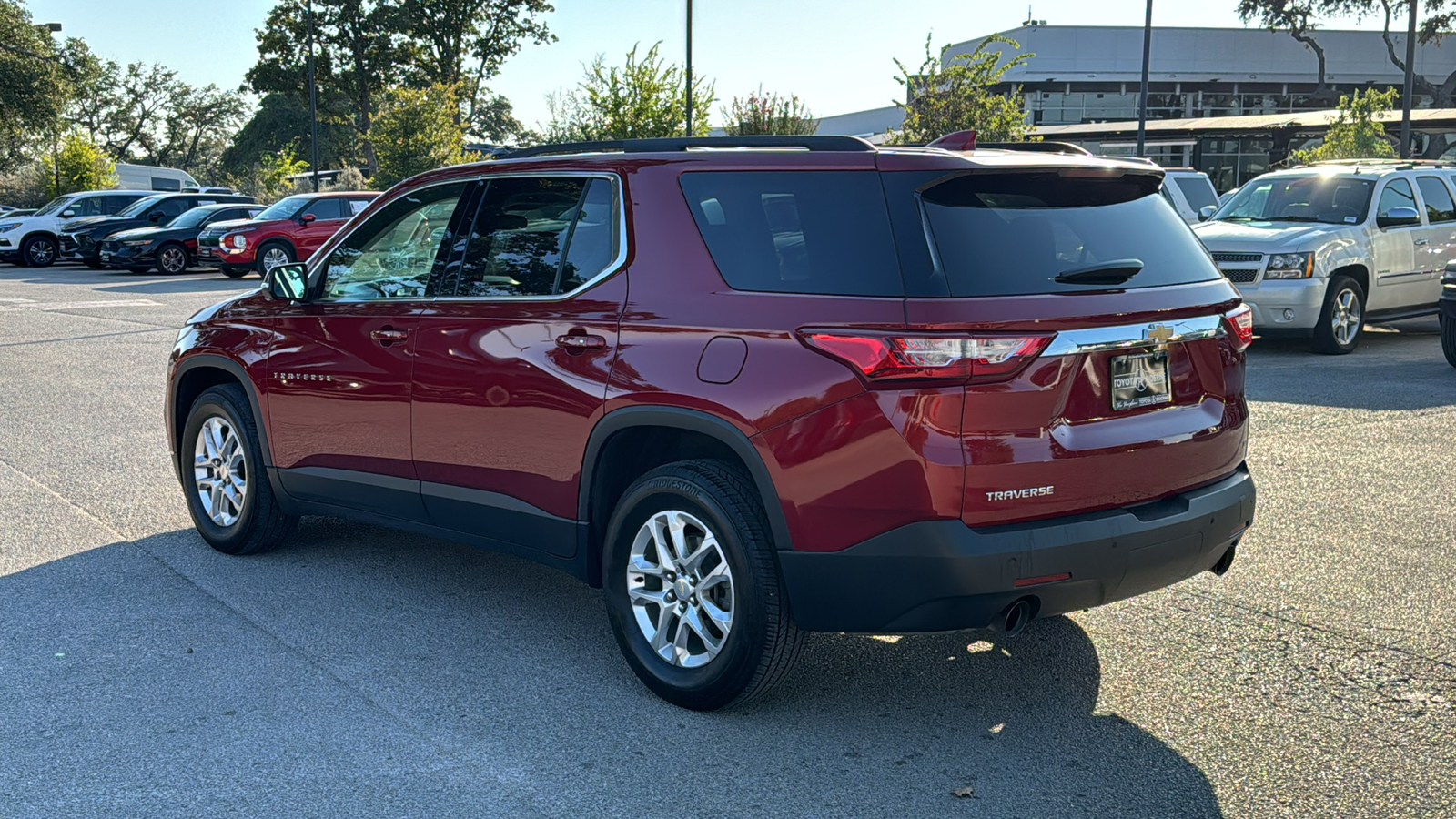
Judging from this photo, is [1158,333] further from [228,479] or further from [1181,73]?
[1181,73]

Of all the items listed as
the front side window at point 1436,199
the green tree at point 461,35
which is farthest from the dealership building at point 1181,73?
the front side window at point 1436,199

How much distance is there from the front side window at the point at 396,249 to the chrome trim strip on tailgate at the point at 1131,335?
2.52 metres

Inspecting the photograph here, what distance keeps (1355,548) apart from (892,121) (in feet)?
164

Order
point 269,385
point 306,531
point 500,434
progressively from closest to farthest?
point 500,434, point 269,385, point 306,531

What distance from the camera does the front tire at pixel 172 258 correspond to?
28.0 metres

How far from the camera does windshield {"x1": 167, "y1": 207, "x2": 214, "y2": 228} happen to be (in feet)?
94.6

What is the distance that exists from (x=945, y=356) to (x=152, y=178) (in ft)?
183

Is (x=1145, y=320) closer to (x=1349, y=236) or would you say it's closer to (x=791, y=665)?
(x=791, y=665)

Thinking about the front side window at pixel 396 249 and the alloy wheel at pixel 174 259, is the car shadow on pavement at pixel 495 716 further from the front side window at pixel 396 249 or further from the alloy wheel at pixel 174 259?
the alloy wheel at pixel 174 259

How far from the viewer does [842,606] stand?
151 inches

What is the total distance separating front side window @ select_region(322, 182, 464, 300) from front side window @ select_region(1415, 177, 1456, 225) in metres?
12.7

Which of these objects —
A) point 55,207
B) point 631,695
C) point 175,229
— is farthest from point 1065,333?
point 55,207

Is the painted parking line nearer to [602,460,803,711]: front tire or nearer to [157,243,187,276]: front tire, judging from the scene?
[157,243,187,276]: front tire

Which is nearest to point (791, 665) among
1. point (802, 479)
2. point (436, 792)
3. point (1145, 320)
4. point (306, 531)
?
point (802, 479)
